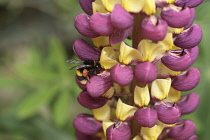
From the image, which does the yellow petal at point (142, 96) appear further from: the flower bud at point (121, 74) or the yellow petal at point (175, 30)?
the yellow petal at point (175, 30)

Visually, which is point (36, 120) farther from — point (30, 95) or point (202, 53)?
point (202, 53)

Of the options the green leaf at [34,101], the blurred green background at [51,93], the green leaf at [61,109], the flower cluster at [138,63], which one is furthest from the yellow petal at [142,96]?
the green leaf at [34,101]

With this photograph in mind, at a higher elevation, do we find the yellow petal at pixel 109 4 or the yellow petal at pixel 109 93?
the yellow petal at pixel 109 4

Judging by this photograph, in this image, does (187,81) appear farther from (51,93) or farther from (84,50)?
(51,93)

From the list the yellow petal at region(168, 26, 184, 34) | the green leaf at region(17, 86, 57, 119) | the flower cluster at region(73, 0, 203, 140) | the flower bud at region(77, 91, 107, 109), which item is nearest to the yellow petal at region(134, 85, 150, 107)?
the flower cluster at region(73, 0, 203, 140)

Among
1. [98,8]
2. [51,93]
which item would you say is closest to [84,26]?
[98,8]

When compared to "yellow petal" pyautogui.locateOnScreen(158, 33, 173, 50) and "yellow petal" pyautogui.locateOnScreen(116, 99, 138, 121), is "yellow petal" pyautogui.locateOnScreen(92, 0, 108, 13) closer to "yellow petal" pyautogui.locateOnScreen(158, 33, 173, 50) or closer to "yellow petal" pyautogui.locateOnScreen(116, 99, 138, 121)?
"yellow petal" pyautogui.locateOnScreen(158, 33, 173, 50)
